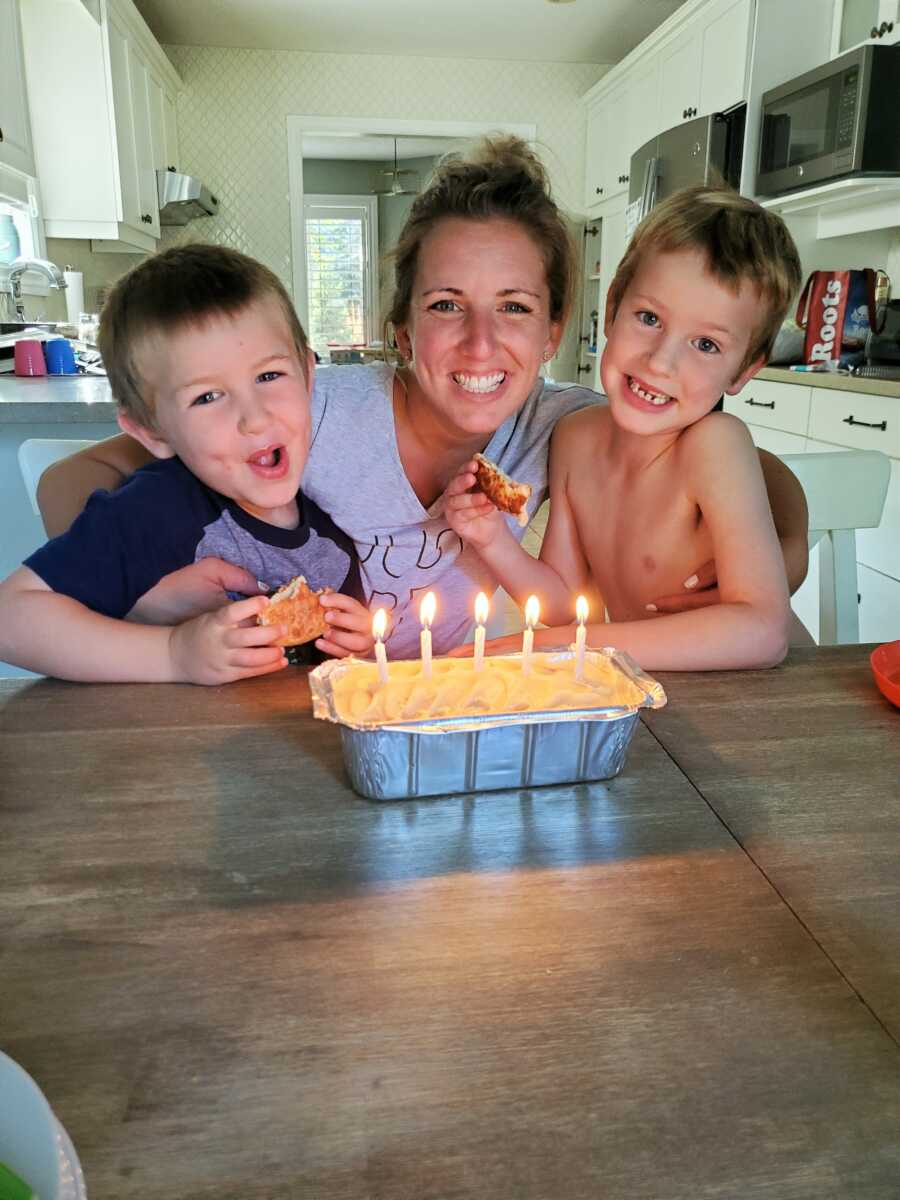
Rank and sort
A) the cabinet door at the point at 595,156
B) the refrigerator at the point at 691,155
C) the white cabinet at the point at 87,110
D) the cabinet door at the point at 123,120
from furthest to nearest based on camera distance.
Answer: the cabinet door at the point at 595,156
the cabinet door at the point at 123,120
the white cabinet at the point at 87,110
the refrigerator at the point at 691,155

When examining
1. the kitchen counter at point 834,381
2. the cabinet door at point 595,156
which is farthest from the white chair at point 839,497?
the cabinet door at point 595,156

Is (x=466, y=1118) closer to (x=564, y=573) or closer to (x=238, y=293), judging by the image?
(x=238, y=293)

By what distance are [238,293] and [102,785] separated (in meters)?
0.59

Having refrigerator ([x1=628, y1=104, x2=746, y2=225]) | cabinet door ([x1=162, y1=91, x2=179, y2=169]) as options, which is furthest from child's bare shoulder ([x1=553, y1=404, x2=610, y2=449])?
cabinet door ([x1=162, y1=91, x2=179, y2=169])

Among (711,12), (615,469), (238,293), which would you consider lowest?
(615,469)

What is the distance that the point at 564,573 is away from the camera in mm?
1360

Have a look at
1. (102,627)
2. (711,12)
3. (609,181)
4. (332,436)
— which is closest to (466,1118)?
(102,627)

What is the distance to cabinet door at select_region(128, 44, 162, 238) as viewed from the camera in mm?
4422

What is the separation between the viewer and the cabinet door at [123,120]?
405cm

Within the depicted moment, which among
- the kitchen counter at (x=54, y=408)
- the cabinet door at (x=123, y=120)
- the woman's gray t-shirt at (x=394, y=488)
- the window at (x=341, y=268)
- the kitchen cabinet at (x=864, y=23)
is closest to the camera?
the woman's gray t-shirt at (x=394, y=488)

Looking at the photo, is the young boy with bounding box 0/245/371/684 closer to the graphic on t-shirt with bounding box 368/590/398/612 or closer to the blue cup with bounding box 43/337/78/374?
the graphic on t-shirt with bounding box 368/590/398/612

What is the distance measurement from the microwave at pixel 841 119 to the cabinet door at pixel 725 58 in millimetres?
411

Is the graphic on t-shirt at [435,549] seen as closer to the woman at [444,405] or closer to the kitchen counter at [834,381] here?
the woman at [444,405]

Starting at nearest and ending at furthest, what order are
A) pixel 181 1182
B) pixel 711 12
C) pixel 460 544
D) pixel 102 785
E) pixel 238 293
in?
pixel 181 1182 < pixel 102 785 < pixel 238 293 < pixel 460 544 < pixel 711 12
